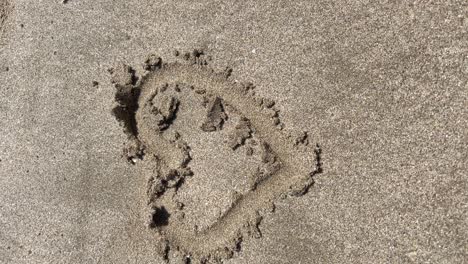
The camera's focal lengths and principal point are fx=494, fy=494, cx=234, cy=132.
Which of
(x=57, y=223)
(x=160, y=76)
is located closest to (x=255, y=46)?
(x=160, y=76)

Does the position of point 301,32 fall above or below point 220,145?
above

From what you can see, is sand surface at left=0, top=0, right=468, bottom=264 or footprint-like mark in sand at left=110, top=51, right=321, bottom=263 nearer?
sand surface at left=0, top=0, right=468, bottom=264

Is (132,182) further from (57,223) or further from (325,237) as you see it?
(325,237)

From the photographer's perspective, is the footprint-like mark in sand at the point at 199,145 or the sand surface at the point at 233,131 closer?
the sand surface at the point at 233,131

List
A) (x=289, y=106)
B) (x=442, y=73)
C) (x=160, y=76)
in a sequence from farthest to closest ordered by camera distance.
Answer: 1. (x=160, y=76)
2. (x=289, y=106)
3. (x=442, y=73)
